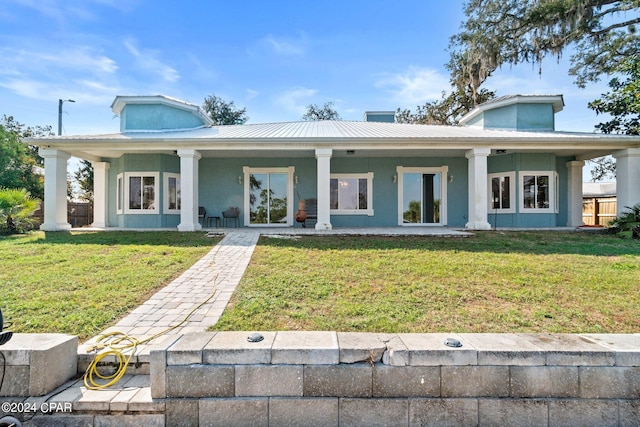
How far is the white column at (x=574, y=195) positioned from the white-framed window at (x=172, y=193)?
1438 centimetres

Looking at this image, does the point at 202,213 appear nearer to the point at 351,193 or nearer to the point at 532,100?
the point at 351,193

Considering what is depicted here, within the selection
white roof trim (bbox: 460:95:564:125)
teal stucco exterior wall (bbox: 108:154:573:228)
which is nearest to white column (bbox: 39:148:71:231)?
teal stucco exterior wall (bbox: 108:154:573:228)

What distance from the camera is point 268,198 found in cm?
1214

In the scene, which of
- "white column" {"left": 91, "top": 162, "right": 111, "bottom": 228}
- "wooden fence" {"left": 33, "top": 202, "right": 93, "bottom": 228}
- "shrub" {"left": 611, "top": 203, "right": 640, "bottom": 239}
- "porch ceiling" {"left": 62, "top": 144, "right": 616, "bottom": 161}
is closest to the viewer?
"shrub" {"left": 611, "top": 203, "right": 640, "bottom": 239}

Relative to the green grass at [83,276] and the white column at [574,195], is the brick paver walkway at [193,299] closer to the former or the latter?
the green grass at [83,276]

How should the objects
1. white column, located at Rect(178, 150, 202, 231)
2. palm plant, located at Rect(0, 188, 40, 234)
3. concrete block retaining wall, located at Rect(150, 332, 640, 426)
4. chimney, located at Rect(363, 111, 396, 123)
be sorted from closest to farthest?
concrete block retaining wall, located at Rect(150, 332, 640, 426) → palm plant, located at Rect(0, 188, 40, 234) → white column, located at Rect(178, 150, 202, 231) → chimney, located at Rect(363, 111, 396, 123)

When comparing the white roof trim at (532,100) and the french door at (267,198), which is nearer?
the french door at (267,198)

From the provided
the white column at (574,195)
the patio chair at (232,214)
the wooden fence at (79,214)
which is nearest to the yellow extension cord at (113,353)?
the patio chair at (232,214)

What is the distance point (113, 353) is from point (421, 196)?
11129mm

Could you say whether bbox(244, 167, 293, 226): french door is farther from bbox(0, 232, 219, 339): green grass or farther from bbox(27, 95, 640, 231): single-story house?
bbox(0, 232, 219, 339): green grass

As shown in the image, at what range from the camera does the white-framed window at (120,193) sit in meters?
11.7

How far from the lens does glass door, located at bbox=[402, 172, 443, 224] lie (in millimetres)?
12117

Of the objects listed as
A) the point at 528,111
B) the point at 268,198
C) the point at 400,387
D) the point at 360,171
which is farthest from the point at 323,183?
the point at 528,111

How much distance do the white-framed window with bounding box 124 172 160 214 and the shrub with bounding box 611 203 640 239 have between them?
14490 millimetres
